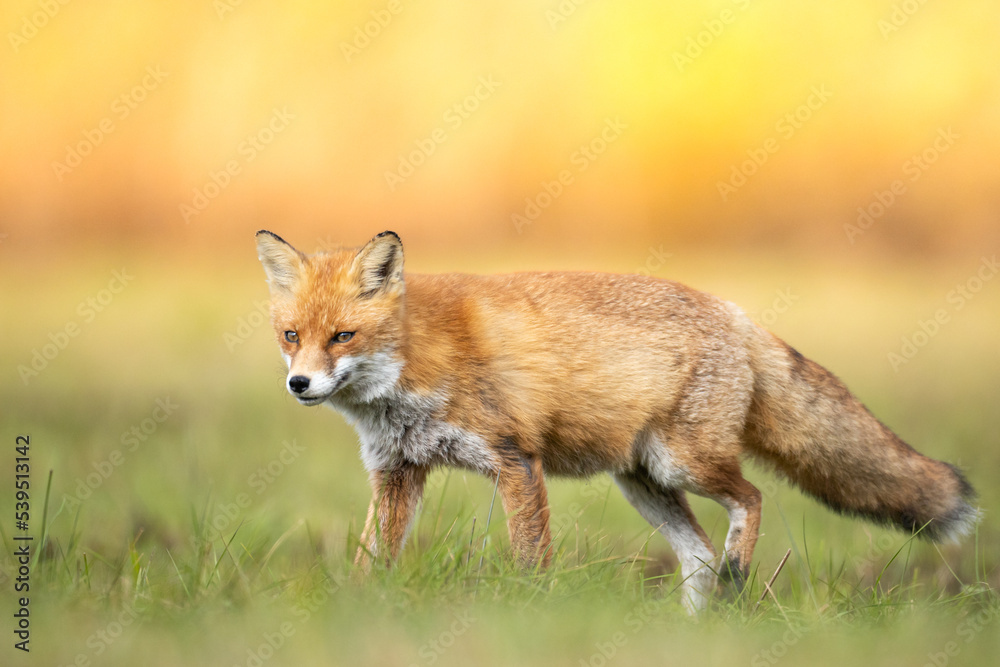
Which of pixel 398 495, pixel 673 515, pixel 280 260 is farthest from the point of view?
pixel 673 515

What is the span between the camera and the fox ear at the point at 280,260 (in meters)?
4.67

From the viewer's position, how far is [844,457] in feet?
17.9

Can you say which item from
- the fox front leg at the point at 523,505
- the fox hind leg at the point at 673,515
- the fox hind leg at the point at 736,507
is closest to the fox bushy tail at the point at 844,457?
the fox hind leg at the point at 736,507

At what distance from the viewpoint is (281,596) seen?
146 inches

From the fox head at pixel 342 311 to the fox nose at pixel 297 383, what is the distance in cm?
11

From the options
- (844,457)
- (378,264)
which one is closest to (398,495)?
(378,264)

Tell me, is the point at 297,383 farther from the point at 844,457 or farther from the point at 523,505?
the point at 844,457

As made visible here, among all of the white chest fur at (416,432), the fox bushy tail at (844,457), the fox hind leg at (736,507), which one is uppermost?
the fox bushy tail at (844,457)

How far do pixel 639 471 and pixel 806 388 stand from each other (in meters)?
1.16

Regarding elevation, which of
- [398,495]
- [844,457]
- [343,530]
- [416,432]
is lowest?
[343,530]

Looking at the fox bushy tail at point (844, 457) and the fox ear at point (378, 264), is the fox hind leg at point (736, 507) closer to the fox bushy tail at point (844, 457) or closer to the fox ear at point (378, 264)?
the fox bushy tail at point (844, 457)

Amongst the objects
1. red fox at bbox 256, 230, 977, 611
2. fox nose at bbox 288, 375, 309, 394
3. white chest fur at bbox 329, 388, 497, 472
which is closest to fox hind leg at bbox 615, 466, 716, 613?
red fox at bbox 256, 230, 977, 611

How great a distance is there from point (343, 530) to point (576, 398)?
266 cm

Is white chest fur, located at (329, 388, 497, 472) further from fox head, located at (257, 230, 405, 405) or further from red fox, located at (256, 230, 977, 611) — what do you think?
fox head, located at (257, 230, 405, 405)
